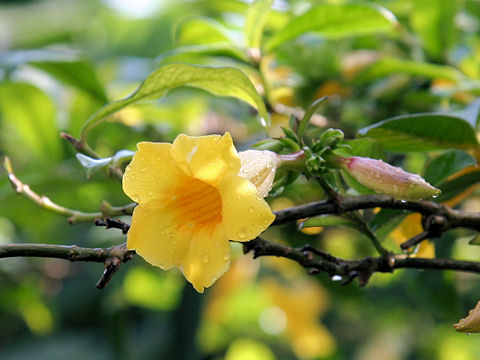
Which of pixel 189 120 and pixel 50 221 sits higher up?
pixel 189 120

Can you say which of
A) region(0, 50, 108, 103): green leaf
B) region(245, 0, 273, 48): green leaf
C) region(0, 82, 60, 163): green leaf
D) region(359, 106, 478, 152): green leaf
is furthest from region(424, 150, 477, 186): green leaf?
region(0, 82, 60, 163): green leaf

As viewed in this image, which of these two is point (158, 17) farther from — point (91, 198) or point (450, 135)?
point (450, 135)

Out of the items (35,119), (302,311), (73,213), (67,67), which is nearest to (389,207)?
(73,213)

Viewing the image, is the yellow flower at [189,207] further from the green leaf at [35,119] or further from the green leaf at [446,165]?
the green leaf at [35,119]

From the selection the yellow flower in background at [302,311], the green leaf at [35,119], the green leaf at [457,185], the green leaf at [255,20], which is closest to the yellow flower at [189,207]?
the green leaf at [457,185]

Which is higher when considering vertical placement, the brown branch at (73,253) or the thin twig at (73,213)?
the brown branch at (73,253)

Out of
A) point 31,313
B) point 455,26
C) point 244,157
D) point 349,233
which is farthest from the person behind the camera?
point 31,313

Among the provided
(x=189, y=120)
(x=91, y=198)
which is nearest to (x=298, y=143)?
(x=91, y=198)
